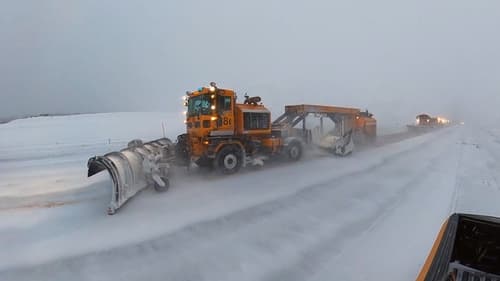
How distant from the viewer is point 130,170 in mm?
6777

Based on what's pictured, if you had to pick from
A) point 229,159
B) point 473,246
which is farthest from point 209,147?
point 473,246

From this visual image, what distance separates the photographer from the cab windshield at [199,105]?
30.1 feet

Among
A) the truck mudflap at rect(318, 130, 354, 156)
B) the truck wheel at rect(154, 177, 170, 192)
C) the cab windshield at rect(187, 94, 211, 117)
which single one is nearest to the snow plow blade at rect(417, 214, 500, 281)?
the truck wheel at rect(154, 177, 170, 192)

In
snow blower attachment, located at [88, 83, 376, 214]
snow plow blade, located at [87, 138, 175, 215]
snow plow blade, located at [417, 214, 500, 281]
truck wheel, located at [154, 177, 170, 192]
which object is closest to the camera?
snow plow blade, located at [417, 214, 500, 281]

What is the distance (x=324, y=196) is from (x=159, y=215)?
3843 mm

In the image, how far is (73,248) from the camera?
14.5ft

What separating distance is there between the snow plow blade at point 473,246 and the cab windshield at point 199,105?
7.35 metres

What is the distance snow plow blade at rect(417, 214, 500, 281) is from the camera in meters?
2.92

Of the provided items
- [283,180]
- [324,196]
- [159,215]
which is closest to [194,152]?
[283,180]

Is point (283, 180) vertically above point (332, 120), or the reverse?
point (332, 120)

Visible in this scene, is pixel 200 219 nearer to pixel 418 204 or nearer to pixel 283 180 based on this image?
pixel 283 180

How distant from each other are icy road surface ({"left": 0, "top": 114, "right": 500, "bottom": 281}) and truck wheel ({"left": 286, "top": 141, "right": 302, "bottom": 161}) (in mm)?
2737

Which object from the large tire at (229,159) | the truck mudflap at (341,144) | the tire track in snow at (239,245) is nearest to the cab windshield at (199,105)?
the large tire at (229,159)

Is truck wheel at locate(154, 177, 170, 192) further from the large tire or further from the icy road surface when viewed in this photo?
the large tire
